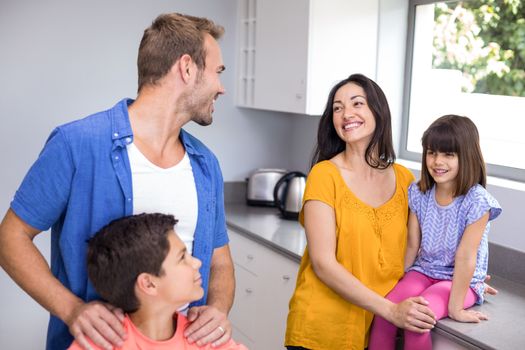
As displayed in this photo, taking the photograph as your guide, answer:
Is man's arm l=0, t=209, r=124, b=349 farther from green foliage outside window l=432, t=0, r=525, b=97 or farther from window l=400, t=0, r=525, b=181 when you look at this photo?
green foliage outside window l=432, t=0, r=525, b=97

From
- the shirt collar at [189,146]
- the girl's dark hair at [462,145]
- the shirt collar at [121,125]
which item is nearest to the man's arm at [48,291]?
the shirt collar at [121,125]

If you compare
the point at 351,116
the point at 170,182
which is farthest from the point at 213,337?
the point at 351,116

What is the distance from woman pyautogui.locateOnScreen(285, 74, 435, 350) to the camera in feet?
6.57

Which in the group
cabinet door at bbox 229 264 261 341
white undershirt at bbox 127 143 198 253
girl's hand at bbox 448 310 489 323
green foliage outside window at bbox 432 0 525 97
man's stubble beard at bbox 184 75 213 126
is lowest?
cabinet door at bbox 229 264 261 341

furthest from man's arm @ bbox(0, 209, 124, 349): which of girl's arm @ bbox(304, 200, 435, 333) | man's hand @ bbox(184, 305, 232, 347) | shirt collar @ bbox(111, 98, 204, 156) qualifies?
girl's arm @ bbox(304, 200, 435, 333)

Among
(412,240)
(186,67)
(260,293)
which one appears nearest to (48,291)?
(186,67)

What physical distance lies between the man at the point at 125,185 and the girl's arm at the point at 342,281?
0.39 metres

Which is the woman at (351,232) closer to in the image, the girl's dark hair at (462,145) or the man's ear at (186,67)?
the girl's dark hair at (462,145)

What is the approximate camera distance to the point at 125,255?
1.46 meters

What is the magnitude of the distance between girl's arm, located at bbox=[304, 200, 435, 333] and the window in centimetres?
102

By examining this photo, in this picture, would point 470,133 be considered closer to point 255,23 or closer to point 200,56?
point 200,56

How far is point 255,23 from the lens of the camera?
360 cm

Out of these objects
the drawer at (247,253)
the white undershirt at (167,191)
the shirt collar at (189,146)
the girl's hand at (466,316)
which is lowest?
the drawer at (247,253)

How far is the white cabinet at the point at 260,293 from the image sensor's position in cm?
290
